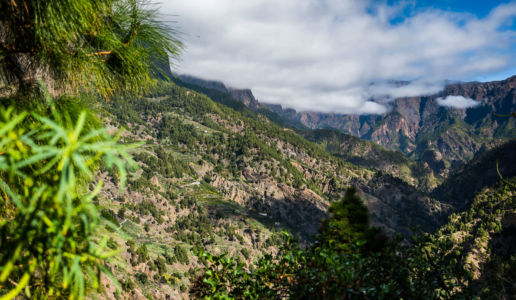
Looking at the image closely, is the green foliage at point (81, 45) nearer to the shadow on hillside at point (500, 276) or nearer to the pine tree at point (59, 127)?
the pine tree at point (59, 127)

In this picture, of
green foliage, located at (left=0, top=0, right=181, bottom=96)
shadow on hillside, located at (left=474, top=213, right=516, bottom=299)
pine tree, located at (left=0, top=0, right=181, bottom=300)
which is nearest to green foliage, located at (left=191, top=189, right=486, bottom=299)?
shadow on hillside, located at (left=474, top=213, right=516, bottom=299)

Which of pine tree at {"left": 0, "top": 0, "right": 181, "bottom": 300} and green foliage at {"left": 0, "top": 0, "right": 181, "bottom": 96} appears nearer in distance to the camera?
pine tree at {"left": 0, "top": 0, "right": 181, "bottom": 300}

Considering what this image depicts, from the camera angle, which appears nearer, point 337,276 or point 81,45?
point 81,45

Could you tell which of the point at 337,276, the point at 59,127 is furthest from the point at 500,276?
Answer: the point at 59,127

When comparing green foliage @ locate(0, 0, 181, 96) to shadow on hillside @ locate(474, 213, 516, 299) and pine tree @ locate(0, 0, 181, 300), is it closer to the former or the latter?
pine tree @ locate(0, 0, 181, 300)

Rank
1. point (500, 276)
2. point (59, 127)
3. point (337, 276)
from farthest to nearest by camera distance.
→ point (337, 276), point (500, 276), point (59, 127)

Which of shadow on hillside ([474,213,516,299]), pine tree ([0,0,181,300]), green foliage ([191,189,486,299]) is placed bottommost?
green foliage ([191,189,486,299])

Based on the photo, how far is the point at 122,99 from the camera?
4113mm

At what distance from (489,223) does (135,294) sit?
Result: 612 ft

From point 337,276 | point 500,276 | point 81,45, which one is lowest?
point 337,276

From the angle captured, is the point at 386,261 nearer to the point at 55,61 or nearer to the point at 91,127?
the point at 91,127

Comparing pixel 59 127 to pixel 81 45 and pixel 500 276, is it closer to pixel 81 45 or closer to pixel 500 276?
pixel 81 45

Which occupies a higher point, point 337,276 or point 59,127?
point 59,127

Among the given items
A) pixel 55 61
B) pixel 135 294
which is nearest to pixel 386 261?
pixel 55 61
